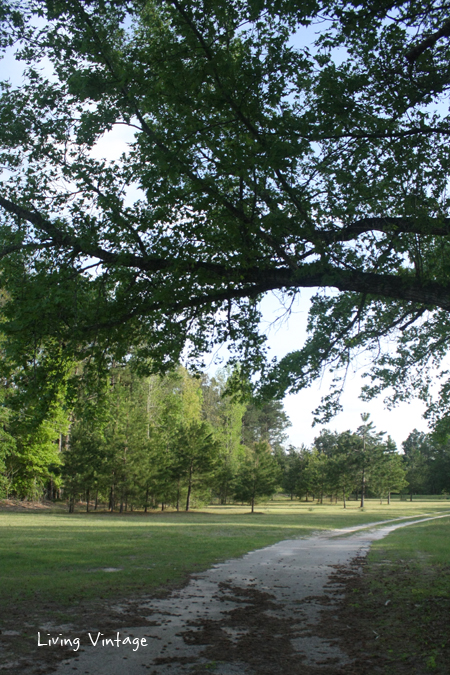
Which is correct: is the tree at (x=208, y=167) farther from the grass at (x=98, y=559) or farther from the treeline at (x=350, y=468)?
the treeline at (x=350, y=468)

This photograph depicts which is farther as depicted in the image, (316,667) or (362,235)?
(362,235)

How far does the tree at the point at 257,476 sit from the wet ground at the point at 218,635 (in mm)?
32175

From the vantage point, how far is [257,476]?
136 ft

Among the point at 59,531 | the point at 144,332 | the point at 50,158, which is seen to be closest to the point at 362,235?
the point at 144,332

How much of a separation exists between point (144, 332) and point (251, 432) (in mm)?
70959

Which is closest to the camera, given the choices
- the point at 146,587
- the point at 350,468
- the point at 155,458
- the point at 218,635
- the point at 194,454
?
the point at 218,635

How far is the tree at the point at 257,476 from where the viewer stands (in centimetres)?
4156

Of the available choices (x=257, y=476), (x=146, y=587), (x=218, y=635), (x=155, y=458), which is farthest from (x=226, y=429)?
(x=218, y=635)

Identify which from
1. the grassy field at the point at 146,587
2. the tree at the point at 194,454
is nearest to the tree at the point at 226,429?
the tree at the point at 194,454

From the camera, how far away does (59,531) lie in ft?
63.8

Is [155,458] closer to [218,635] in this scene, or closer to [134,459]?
[134,459]

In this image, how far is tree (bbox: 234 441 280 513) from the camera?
41.6m

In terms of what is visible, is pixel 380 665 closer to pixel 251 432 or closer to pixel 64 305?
pixel 64 305

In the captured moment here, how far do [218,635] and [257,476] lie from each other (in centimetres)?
3647
